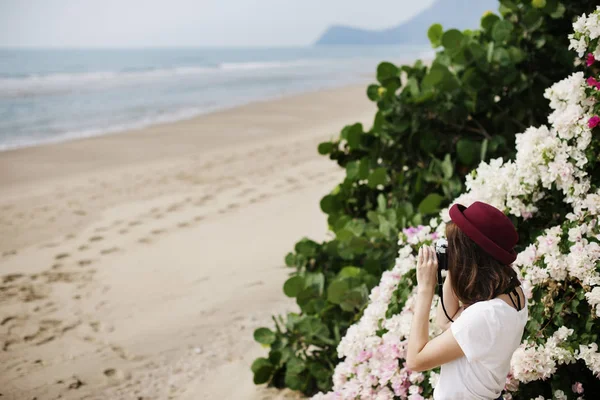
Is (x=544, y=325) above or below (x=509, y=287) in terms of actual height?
below

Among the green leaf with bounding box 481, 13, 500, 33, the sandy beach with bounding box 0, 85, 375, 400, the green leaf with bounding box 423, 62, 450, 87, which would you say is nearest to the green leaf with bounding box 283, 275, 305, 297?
the sandy beach with bounding box 0, 85, 375, 400

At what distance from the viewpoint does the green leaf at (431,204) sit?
3479mm

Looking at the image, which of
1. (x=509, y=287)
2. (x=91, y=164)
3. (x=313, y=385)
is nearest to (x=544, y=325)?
(x=509, y=287)

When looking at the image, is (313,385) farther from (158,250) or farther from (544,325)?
(158,250)

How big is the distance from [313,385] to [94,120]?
15105 mm

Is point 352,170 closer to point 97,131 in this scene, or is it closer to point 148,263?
point 148,263

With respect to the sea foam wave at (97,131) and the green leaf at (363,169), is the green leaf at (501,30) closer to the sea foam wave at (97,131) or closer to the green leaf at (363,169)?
the green leaf at (363,169)

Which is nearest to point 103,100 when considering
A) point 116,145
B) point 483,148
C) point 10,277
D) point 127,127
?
point 127,127

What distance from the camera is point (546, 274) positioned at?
91.3 inches

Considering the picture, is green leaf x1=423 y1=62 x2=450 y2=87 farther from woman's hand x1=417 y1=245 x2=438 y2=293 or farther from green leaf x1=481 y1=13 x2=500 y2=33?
woman's hand x1=417 y1=245 x2=438 y2=293

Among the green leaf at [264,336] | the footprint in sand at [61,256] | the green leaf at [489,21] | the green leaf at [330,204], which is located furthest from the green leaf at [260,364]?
the footprint in sand at [61,256]

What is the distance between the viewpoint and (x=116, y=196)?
29.0 feet

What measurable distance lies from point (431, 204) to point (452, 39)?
1176mm

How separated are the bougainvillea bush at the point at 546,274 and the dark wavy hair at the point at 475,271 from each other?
566 mm
